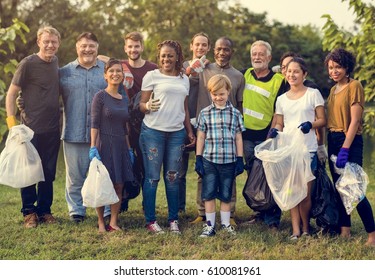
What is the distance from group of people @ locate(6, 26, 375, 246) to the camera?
4.75 meters

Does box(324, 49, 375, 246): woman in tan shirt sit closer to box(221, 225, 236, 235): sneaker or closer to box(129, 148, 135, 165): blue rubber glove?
box(221, 225, 236, 235): sneaker

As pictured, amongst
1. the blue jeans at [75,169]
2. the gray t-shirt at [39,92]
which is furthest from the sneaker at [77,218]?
the gray t-shirt at [39,92]

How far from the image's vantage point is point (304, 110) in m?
4.70

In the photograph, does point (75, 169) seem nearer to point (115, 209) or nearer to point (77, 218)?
point (77, 218)

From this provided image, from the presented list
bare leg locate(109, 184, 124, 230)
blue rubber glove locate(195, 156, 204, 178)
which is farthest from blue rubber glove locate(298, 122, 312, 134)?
bare leg locate(109, 184, 124, 230)

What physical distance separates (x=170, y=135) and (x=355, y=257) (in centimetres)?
192

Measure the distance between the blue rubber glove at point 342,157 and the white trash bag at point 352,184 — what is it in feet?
0.17

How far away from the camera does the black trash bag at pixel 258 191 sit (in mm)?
5000

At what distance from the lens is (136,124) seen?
5344 millimetres

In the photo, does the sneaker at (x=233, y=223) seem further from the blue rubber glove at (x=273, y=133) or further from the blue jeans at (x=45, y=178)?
the blue jeans at (x=45, y=178)

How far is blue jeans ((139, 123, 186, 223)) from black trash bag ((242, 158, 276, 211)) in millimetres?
713
